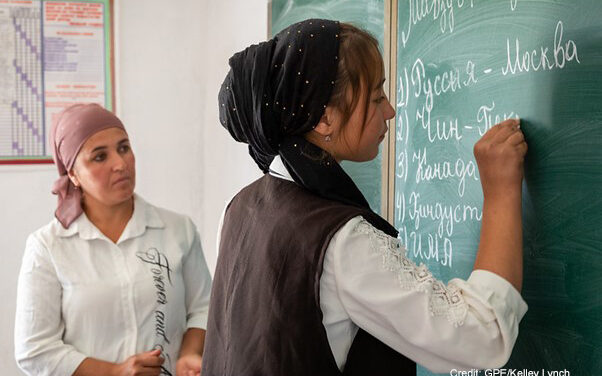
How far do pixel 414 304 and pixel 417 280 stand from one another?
0.04 meters

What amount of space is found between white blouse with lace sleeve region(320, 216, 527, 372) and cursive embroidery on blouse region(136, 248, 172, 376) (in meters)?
1.12

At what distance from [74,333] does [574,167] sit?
1.48 meters

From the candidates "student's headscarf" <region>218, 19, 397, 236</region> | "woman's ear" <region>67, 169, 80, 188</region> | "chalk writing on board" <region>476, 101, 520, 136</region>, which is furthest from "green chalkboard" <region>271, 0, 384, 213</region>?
"woman's ear" <region>67, 169, 80, 188</region>

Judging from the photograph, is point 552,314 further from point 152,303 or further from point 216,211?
point 216,211

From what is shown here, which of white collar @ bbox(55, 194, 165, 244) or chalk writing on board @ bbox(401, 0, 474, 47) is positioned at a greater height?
chalk writing on board @ bbox(401, 0, 474, 47)

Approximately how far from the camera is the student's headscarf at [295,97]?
110 cm

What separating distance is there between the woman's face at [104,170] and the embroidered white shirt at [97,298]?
0.09m

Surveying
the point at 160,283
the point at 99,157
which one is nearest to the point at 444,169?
the point at 160,283

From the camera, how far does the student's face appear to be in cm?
114

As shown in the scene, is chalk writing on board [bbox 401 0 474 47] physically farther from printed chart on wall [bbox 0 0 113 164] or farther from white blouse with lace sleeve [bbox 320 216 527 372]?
printed chart on wall [bbox 0 0 113 164]

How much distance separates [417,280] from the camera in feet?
3.35

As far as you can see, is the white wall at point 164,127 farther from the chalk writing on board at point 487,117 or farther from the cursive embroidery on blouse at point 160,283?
the chalk writing on board at point 487,117

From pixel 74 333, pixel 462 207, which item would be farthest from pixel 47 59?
pixel 462 207

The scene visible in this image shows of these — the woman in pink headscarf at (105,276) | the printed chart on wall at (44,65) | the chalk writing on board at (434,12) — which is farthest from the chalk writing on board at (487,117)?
the printed chart on wall at (44,65)
